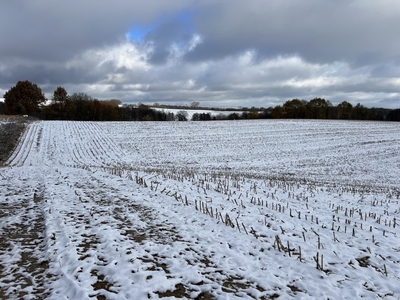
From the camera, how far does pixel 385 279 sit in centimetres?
498

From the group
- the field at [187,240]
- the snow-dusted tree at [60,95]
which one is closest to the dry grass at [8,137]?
the field at [187,240]

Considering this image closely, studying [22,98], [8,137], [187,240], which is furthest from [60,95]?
[187,240]

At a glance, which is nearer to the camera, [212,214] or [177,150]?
[212,214]

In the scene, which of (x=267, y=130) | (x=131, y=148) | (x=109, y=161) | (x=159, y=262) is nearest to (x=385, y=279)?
(x=159, y=262)

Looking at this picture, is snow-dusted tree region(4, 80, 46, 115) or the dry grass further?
snow-dusted tree region(4, 80, 46, 115)

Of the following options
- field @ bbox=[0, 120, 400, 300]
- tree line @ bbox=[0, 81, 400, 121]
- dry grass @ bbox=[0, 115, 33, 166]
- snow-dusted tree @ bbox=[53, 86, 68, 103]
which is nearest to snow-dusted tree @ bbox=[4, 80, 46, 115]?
tree line @ bbox=[0, 81, 400, 121]

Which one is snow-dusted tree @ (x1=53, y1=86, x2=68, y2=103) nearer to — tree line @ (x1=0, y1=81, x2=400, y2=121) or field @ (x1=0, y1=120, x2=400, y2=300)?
tree line @ (x1=0, y1=81, x2=400, y2=121)

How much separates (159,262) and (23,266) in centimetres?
244

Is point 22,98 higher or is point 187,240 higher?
point 22,98

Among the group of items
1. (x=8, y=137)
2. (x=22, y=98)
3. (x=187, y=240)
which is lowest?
(x=187, y=240)

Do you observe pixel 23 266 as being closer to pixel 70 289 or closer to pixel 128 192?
pixel 70 289

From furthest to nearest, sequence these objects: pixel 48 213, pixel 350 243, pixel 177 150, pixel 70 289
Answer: pixel 177 150
pixel 48 213
pixel 350 243
pixel 70 289

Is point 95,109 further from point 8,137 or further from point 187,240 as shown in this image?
point 187,240

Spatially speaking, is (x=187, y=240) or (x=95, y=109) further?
(x=95, y=109)
